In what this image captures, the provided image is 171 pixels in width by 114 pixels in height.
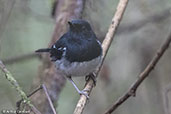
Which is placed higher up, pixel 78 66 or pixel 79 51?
pixel 79 51

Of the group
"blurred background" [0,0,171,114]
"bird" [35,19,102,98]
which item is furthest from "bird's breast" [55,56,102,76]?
"blurred background" [0,0,171,114]

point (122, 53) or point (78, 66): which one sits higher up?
point (78, 66)

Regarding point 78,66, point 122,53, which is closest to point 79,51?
point 78,66

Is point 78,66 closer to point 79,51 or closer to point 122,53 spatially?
point 79,51

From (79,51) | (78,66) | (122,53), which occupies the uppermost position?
(79,51)

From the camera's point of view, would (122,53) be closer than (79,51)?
No
